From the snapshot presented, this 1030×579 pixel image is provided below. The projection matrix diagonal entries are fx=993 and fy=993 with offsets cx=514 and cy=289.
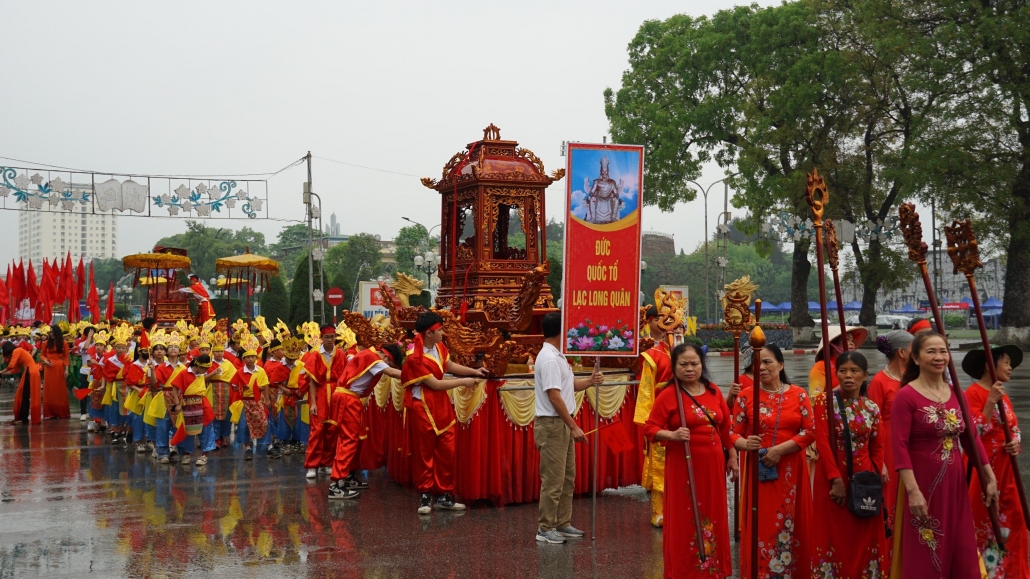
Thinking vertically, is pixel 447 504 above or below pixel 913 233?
below

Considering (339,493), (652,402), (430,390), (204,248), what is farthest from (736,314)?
(204,248)

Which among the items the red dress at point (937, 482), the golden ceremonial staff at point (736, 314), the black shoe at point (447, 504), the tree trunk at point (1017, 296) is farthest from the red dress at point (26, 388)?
the tree trunk at point (1017, 296)

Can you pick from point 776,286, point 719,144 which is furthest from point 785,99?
point 776,286

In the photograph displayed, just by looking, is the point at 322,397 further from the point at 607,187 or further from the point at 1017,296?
the point at 1017,296

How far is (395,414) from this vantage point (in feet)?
35.1

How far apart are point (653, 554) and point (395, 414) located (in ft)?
13.9

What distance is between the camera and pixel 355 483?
1026 cm

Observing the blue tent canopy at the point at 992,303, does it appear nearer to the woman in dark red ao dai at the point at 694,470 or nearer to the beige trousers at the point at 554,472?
the beige trousers at the point at 554,472

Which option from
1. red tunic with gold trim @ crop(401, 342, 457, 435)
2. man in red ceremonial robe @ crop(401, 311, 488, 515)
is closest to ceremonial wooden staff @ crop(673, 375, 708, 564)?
man in red ceremonial robe @ crop(401, 311, 488, 515)

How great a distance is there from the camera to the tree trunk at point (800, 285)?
3697cm

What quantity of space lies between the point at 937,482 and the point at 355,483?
6641mm

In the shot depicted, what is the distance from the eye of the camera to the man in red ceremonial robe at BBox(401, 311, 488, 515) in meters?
8.77

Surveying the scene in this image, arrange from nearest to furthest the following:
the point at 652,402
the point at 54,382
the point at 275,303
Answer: the point at 652,402, the point at 54,382, the point at 275,303

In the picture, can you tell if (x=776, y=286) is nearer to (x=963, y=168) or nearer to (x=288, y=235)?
(x=288, y=235)
